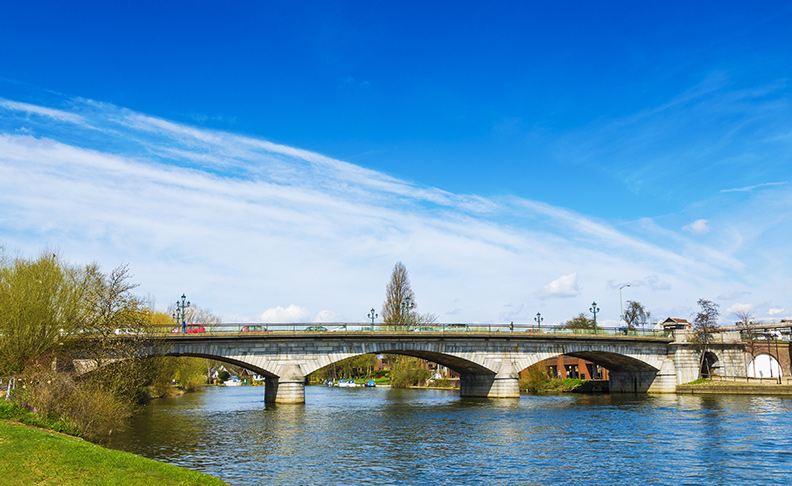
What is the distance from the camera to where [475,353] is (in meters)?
58.2

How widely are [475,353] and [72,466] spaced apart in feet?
149

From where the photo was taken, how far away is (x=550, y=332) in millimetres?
63844

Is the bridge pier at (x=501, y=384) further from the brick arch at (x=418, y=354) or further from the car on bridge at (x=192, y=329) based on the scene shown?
the car on bridge at (x=192, y=329)

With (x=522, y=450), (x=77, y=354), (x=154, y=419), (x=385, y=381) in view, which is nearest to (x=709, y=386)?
(x=522, y=450)

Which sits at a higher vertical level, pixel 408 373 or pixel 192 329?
pixel 192 329

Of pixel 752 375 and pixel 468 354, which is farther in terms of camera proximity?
pixel 752 375

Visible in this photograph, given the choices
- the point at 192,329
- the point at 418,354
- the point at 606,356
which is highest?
the point at 192,329

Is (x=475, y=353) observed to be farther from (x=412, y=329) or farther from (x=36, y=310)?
(x=36, y=310)

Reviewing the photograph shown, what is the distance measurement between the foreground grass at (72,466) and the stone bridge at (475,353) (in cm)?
2905

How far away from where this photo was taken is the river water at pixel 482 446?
2106 centimetres

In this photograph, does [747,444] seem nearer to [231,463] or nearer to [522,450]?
[522,450]

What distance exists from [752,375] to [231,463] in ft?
224

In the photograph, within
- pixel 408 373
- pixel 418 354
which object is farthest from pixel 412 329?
pixel 408 373

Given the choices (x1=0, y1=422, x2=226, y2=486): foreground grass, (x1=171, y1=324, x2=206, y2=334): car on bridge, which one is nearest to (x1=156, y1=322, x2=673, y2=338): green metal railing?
(x1=171, y1=324, x2=206, y2=334): car on bridge
